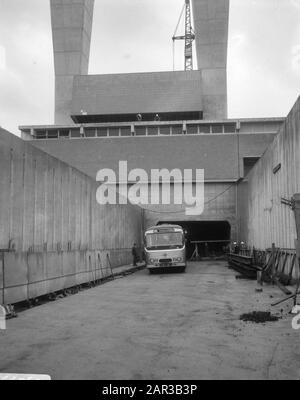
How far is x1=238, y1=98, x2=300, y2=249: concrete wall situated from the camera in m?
17.5

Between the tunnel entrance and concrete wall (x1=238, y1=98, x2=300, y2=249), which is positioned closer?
concrete wall (x1=238, y1=98, x2=300, y2=249)

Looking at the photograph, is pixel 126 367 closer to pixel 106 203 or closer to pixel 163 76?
pixel 106 203

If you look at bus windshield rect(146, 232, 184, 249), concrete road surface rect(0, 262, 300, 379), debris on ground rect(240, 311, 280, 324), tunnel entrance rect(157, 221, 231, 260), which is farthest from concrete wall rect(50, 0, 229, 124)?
debris on ground rect(240, 311, 280, 324)

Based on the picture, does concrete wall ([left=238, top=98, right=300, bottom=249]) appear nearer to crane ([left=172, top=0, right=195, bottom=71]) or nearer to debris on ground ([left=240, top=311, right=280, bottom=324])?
debris on ground ([left=240, top=311, right=280, bottom=324])

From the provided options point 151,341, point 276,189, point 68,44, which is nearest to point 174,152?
point 68,44

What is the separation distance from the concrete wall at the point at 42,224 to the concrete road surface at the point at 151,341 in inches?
41.4

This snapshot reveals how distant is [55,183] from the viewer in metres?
15.7

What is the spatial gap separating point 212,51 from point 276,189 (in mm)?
37052

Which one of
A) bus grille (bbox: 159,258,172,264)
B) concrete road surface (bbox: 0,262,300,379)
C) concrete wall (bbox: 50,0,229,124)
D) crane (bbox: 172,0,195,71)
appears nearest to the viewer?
concrete road surface (bbox: 0,262,300,379)

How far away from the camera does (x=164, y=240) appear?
26.8 meters

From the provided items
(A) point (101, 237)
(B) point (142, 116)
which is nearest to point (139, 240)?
(A) point (101, 237)

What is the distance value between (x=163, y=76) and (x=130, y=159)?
604 inches

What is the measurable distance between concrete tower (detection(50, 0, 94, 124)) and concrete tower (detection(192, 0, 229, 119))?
12.9m

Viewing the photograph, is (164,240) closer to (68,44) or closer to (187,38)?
(68,44)
